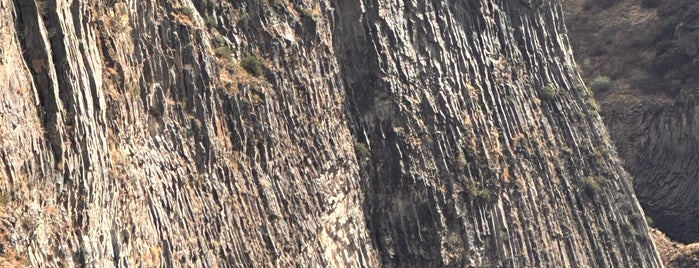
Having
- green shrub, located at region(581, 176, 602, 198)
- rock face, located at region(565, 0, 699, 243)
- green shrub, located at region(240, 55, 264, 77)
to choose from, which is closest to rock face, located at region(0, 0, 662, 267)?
green shrub, located at region(240, 55, 264, 77)

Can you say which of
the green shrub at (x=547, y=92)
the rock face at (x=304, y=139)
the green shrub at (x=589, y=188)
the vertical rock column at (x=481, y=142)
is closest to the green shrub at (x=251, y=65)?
the rock face at (x=304, y=139)

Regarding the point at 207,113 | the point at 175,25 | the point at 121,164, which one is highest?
the point at 175,25

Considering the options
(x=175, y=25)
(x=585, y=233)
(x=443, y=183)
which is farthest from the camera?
(x=585, y=233)

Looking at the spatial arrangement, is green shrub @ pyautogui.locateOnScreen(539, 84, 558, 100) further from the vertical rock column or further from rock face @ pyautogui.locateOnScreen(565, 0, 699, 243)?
rock face @ pyautogui.locateOnScreen(565, 0, 699, 243)

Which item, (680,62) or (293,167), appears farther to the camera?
(680,62)

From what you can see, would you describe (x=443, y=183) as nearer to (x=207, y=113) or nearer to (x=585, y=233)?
(x=585, y=233)

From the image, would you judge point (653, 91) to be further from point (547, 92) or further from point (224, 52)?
point (224, 52)

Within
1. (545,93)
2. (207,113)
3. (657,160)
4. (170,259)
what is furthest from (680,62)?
(170,259)

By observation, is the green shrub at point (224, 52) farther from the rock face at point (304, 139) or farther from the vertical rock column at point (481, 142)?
the vertical rock column at point (481, 142)
